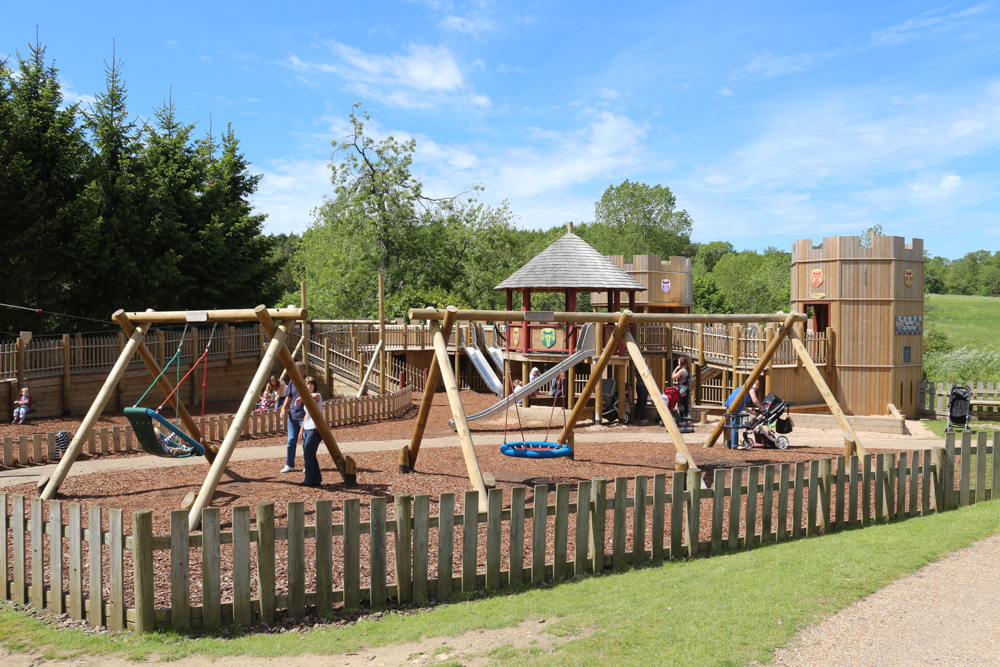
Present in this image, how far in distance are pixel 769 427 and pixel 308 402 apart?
33.5 ft

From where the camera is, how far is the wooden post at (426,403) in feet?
34.5

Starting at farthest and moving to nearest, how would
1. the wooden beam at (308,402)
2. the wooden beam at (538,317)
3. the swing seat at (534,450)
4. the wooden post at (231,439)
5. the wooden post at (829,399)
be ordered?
the wooden post at (829,399), the swing seat at (534,450), the wooden beam at (538,317), the wooden beam at (308,402), the wooden post at (231,439)

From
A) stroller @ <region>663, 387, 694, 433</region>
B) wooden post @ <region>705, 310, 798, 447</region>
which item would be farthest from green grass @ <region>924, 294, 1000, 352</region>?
wooden post @ <region>705, 310, 798, 447</region>

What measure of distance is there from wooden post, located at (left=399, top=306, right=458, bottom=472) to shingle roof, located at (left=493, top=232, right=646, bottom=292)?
10.5 meters

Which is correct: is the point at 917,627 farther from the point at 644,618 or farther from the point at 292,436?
the point at 292,436

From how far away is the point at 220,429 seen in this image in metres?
15.3

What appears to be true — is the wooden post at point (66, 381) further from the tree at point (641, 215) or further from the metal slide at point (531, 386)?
the tree at point (641, 215)

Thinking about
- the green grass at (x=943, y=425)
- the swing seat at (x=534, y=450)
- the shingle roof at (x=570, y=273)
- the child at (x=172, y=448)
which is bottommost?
the green grass at (x=943, y=425)

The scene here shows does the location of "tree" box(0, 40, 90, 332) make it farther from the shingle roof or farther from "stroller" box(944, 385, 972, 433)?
"stroller" box(944, 385, 972, 433)

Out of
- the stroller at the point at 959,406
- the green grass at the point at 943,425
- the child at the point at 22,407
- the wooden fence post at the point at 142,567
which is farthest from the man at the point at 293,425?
the green grass at the point at 943,425

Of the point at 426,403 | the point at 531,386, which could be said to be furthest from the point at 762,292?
the point at 426,403

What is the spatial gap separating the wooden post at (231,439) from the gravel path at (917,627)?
19.4 ft

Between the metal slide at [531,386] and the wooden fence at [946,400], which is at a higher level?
the metal slide at [531,386]

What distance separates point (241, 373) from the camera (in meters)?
24.6
